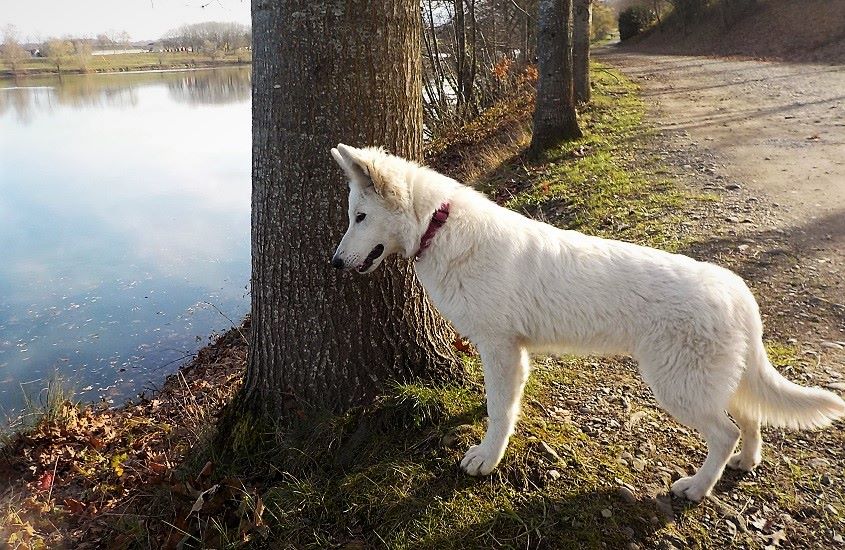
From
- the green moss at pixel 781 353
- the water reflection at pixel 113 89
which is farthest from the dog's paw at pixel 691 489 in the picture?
the water reflection at pixel 113 89

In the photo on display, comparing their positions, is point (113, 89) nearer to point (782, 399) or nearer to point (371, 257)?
point (371, 257)

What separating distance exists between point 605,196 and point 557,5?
4195 millimetres

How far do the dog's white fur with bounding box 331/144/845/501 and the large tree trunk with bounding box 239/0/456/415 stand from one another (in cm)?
37

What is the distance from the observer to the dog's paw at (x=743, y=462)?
3496 millimetres

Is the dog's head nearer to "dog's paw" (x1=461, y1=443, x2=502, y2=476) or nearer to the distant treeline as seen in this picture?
"dog's paw" (x1=461, y1=443, x2=502, y2=476)

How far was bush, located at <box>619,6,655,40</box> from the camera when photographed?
153 feet

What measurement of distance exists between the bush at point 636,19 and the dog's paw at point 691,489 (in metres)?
50.6

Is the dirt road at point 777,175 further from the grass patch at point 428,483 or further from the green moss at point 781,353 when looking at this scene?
the grass patch at point 428,483

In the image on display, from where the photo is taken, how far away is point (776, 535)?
310 centimetres

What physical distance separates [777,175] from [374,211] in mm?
8568

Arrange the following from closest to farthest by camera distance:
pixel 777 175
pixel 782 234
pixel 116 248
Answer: pixel 782 234 → pixel 777 175 → pixel 116 248

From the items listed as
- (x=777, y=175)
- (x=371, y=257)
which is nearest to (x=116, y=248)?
(x=371, y=257)

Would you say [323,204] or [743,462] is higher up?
[323,204]

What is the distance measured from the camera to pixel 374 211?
3469mm
